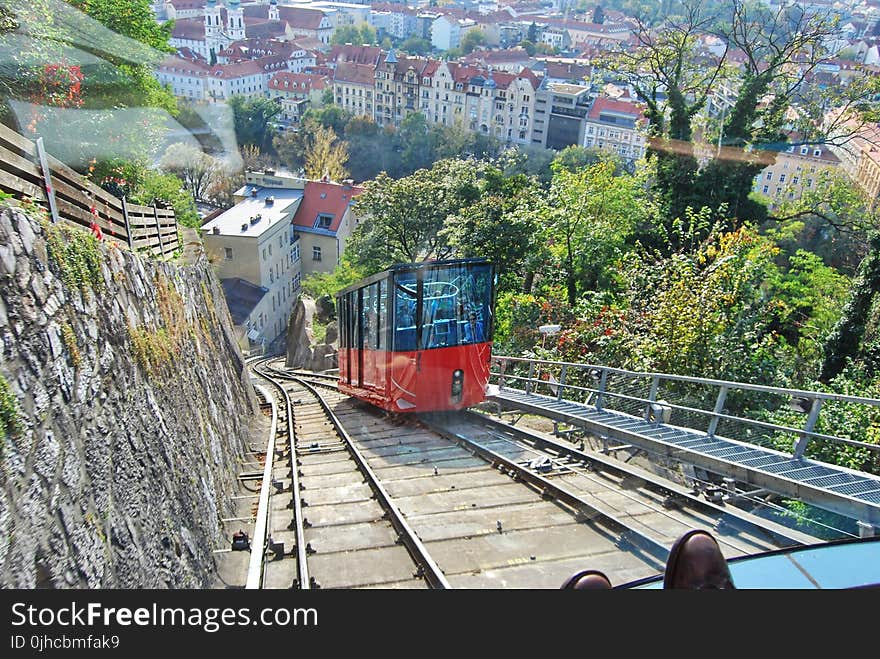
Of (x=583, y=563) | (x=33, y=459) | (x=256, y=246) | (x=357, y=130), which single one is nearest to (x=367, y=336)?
(x=583, y=563)

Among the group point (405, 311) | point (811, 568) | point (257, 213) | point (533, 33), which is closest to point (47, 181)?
point (405, 311)

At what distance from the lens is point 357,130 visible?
74000mm

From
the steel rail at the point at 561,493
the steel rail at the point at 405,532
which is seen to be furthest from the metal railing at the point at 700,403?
the steel rail at the point at 405,532

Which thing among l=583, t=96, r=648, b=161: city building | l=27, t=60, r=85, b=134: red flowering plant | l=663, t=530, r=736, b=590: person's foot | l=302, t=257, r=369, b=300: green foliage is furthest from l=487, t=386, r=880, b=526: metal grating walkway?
l=583, t=96, r=648, b=161: city building

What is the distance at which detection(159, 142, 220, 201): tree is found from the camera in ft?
148

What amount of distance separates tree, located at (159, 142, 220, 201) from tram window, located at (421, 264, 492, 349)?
4053 cm

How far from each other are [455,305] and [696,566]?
7116 mm

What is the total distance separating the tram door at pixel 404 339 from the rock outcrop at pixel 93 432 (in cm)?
332

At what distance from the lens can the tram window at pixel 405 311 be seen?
9.08 metres

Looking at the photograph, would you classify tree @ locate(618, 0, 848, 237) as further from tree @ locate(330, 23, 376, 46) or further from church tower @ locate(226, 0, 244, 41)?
tree @ locate(330, 23, 376, 46)

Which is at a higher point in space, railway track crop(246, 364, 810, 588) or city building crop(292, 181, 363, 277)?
railway track crop(246, 364, 810, 588)

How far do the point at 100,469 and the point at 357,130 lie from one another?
2947 inches

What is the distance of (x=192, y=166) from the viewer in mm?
49594

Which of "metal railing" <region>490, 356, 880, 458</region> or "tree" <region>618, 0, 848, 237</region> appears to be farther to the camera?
"tree" <region>618, 0, 848, 237</region>
